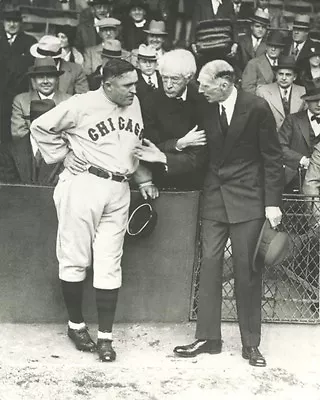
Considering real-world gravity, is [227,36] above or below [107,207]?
above

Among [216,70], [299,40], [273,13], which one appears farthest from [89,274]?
[273,13]

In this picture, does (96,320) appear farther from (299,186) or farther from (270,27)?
(270,27)

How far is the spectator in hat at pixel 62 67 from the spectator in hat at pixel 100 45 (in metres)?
0.62

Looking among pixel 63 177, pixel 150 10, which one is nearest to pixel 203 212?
pixel 63 177

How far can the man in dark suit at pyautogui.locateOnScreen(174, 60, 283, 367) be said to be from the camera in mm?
5645

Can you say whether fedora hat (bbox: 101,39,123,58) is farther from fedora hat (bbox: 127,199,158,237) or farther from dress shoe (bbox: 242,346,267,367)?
dress shoe (bbox: 242,346,267,367)

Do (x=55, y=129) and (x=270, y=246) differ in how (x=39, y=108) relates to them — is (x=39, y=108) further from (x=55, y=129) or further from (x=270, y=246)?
(x=270, y=246)

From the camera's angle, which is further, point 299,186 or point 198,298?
point 299,186

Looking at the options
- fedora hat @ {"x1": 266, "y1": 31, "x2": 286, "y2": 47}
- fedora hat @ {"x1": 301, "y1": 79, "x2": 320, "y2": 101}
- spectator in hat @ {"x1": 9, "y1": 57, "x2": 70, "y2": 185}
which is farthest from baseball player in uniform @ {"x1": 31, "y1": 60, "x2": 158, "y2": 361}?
fedora hat @ {"x1": 266, "y1": 31, "x2": 286, "y2": 47}

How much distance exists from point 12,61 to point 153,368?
456cm

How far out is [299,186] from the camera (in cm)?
753

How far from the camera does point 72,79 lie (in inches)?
348

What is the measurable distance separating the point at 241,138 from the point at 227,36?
3.73 metres

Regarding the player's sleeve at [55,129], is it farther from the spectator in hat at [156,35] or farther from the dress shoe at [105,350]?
the spectator in hat at [156,35]
